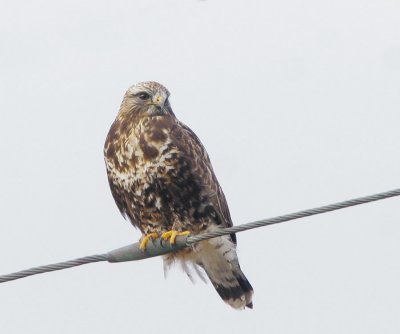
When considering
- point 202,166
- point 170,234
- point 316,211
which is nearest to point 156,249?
point 170,234

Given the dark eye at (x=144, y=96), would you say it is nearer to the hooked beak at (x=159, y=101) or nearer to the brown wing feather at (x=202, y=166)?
the hooked beak at (x=159, y=101)

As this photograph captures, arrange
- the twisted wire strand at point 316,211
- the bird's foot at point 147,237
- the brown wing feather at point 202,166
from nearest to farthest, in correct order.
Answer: the twisted wire strand at point 316,211 → the bird's foot at point 147,237 → the brown wing feather at point 202,166

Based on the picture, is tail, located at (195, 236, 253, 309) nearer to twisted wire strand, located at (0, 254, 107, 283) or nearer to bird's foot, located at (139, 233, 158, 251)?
bird's foot, located at (139, 233, 158, 251)

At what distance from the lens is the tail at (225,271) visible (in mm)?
8945

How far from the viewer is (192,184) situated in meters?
8.49

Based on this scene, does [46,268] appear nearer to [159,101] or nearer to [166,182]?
[166,182]

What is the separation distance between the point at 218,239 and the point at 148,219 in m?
0.70

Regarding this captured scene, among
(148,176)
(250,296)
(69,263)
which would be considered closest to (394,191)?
(69,263)

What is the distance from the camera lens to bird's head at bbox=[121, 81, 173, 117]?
347 inches

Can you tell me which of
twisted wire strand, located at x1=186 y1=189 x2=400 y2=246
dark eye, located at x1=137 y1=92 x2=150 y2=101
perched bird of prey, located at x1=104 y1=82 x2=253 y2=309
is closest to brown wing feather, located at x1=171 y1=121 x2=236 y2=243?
perched bird of prey, located at x1=104 y1=82 x2=253 y2=309

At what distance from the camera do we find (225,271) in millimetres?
9047

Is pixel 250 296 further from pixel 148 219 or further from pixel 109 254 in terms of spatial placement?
pixel 109 254

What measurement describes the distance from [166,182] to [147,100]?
0.88 m

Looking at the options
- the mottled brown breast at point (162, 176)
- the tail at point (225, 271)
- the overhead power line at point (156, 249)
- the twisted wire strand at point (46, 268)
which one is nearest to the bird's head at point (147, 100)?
the mottled brown breast at point (162, 176)
